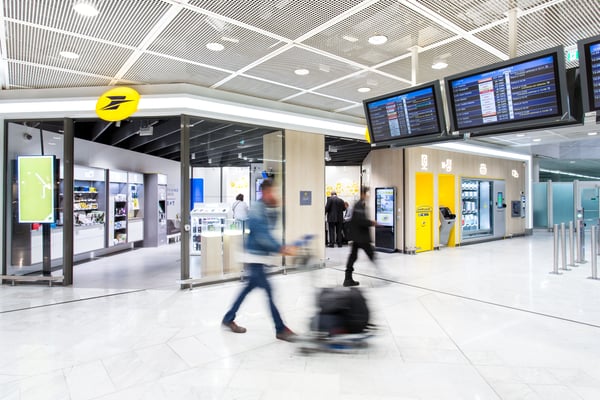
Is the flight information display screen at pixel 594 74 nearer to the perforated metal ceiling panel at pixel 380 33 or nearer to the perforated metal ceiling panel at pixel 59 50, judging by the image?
the perforated metal ceiling panel at pixel 380 33

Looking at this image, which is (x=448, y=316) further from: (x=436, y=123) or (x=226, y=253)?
(x=226, y=253)

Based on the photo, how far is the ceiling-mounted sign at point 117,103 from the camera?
18.5 ft

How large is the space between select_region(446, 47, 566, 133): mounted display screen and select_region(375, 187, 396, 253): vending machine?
212 inches

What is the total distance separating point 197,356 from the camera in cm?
322

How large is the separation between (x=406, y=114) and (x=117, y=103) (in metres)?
4.32

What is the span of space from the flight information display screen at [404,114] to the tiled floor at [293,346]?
2158mm

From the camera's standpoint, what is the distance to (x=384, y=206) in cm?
943

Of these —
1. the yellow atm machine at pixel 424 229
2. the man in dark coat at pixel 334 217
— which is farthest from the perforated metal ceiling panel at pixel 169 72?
the yellow atm machine at pixel 424 229

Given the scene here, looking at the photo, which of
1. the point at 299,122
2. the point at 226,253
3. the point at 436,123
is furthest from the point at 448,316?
the point at 299,122

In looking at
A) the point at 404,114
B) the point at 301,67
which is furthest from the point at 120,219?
the point at 404,114

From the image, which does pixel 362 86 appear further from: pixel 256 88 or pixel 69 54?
pixel 69 54

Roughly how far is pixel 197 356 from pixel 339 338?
1292mm

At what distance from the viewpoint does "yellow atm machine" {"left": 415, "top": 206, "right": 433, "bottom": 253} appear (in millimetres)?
9398

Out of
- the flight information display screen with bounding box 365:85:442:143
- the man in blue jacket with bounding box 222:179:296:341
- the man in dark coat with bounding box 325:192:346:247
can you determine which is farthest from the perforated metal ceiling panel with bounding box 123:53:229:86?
the man in dark coat with bounding box 325:192:346:247
